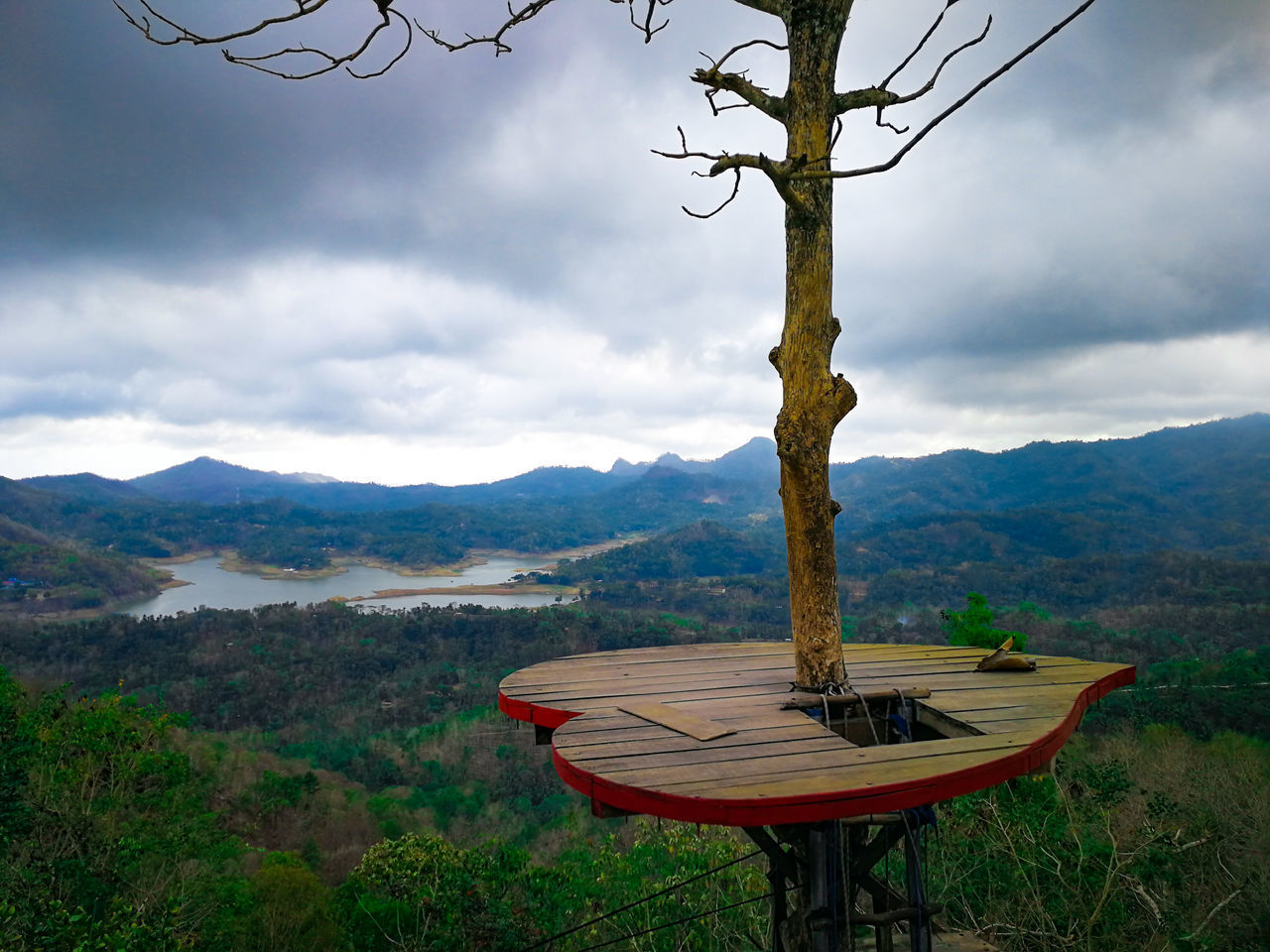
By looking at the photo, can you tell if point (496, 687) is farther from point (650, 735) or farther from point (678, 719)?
point (650, 735)

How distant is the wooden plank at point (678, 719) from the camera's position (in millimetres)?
2760

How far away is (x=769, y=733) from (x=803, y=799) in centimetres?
63

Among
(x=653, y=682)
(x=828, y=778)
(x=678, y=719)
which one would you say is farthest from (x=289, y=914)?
(x=828, y=778)

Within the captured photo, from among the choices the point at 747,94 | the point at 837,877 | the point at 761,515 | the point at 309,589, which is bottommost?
the point at 309,589

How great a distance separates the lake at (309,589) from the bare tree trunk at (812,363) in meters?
48.7

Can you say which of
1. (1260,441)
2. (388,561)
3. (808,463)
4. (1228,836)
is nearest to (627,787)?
(808,463)

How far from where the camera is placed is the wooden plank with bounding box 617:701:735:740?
2760mm

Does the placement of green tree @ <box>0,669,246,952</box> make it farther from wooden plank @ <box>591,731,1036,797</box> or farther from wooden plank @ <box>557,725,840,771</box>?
wooden plank @ <box>591,731,1036,797</box>

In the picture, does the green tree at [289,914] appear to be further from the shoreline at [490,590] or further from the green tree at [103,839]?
the shoreline at [490,590]

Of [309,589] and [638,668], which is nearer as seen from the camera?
[638,668]

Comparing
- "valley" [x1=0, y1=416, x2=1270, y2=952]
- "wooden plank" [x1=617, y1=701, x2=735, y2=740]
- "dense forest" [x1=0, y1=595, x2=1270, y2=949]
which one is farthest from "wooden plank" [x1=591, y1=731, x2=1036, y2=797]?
"valley" [x1=0, y1=416, x2=1270, y2=952]

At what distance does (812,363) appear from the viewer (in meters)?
3.43

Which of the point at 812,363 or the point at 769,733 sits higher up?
the point at 812,363

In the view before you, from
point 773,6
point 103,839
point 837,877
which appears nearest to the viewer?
point 837,877
